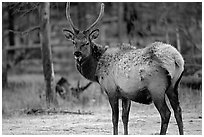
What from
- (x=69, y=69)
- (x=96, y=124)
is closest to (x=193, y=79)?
(x=96, y=124)

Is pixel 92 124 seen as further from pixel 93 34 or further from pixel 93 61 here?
pixel 93 34

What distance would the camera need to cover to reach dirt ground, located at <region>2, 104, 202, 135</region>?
9.55 meters

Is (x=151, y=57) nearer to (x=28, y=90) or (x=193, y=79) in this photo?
(x=193, y=79)

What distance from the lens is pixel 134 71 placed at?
27.4 ft

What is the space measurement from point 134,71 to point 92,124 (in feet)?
8.01

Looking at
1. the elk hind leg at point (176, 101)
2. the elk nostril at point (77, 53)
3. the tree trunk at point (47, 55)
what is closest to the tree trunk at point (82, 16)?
the tree trunk at point (47, 55)

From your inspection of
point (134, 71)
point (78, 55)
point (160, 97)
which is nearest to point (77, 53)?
point (78, 55)

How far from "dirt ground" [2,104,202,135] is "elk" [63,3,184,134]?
0.92 meters

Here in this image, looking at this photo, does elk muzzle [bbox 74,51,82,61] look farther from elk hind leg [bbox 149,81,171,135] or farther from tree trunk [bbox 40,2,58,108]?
tree trunk [bbox 40,2,58,108]

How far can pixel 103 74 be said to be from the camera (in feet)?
29.5

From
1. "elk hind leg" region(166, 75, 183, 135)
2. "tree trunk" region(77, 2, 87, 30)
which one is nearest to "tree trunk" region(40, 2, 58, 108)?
"elk hind leg" region(166, 75, 183, 135)

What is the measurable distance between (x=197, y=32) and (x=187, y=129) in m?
16.6

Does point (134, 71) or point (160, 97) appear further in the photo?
point (134, 71)

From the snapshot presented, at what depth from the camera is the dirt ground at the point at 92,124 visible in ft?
31.3
